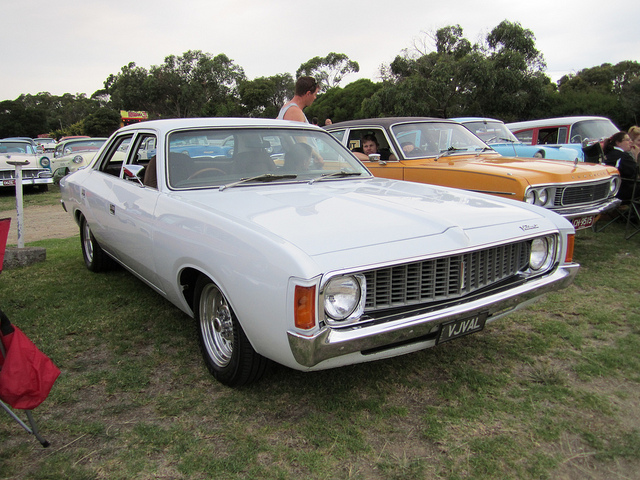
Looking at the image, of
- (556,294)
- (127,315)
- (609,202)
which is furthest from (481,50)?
(127,315)

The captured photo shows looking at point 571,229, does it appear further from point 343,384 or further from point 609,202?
point 609,202

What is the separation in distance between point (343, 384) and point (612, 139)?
6270 mm

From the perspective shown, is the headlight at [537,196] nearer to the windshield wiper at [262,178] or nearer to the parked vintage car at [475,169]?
the parked vintage car at [475,169]

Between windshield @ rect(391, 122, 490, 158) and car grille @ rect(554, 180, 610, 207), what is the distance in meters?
1.28

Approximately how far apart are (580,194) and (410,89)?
20101 mm

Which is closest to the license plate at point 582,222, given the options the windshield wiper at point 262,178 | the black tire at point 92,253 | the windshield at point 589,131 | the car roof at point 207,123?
the car roof at point 207,123

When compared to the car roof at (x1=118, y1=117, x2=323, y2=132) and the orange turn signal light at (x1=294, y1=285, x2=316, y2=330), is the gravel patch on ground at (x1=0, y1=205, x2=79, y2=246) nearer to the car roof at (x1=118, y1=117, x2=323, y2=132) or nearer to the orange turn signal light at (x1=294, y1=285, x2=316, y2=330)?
the car roof at (x1=118, y1=117, x2=323, y2=132)

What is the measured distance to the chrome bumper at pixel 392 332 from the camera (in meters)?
2.00

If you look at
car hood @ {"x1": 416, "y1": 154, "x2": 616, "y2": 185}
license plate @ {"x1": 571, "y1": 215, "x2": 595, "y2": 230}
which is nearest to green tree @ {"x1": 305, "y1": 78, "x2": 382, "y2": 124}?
car hood @ {"x1": 416, "y1": 154, "x2": 616, "y2": 185}

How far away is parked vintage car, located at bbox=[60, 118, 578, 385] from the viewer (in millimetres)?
2059

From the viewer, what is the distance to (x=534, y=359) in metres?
2.98

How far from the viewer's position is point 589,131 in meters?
9.31

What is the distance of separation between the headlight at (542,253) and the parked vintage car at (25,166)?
45.8ft

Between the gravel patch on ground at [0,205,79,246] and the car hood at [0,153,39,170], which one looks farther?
the car hood at [0,153,39,170]
